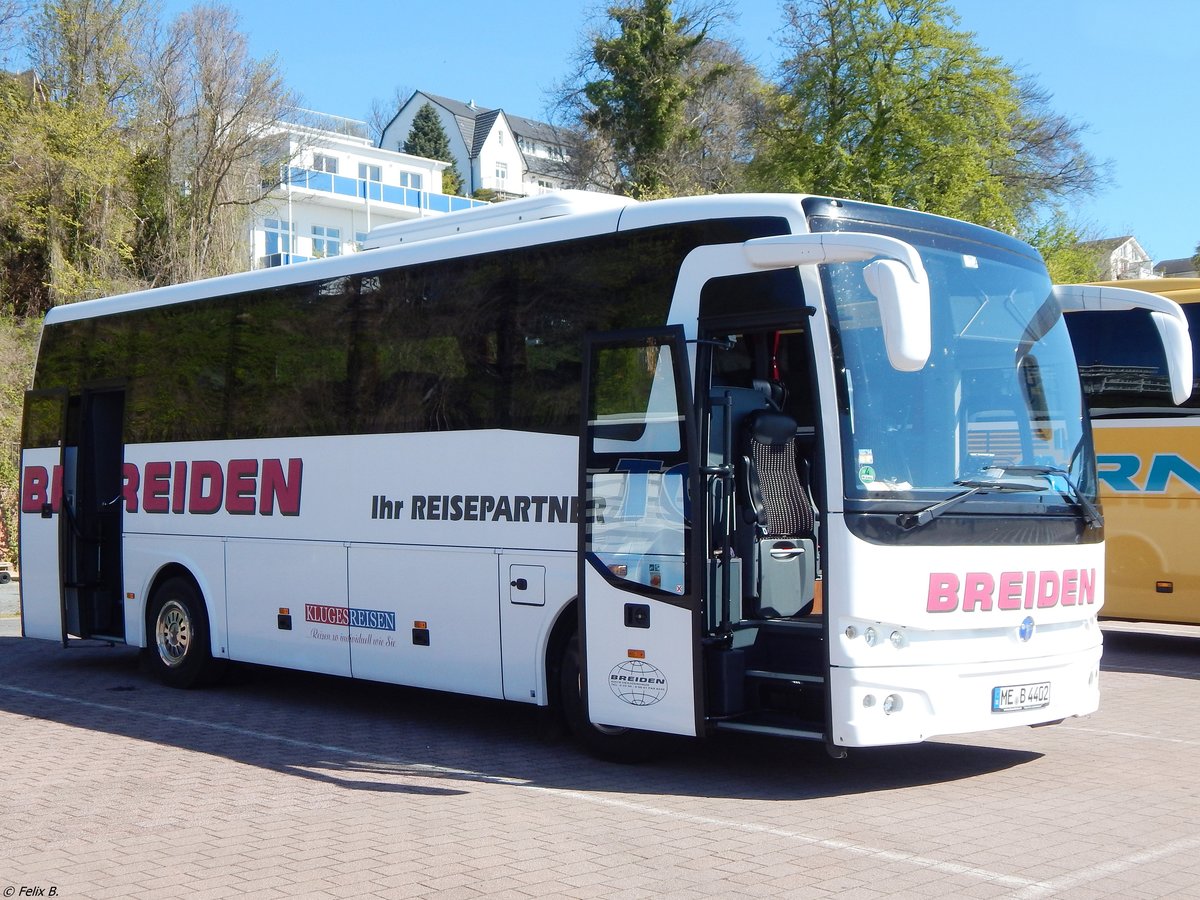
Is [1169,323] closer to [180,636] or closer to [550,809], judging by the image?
[550,809]

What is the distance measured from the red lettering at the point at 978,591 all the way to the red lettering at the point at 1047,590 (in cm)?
43

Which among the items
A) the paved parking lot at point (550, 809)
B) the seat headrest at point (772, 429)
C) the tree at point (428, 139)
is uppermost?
the tree at point (428, 139)

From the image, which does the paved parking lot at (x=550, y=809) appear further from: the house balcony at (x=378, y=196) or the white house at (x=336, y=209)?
the house balcony at (x=378, y=196)

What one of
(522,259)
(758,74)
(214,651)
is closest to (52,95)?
(758,74)

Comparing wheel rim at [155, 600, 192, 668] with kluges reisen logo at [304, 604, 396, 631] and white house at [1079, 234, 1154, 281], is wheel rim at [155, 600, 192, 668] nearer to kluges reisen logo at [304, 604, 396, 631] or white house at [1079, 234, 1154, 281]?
kluges reisen logo at [304, 604, 396, 631]

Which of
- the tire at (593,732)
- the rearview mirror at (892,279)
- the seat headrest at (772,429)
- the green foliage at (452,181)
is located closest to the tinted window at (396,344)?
the rearview mirror at (892,279)

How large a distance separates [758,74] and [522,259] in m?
44.7

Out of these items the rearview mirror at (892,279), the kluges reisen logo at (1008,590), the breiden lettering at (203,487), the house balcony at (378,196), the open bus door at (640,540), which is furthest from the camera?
the house balcony at (378,196)

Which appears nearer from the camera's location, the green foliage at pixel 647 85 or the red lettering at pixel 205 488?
the red lettering at pixel 205 488

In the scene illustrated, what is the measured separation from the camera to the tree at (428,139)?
318 ft

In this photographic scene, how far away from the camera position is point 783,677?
7617 millimetres

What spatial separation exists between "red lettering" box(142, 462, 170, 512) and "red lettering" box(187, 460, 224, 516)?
398 millimetres

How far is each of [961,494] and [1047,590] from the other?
931mm

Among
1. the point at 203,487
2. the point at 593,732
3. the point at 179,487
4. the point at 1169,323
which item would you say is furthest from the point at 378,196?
the point at 1169,323
